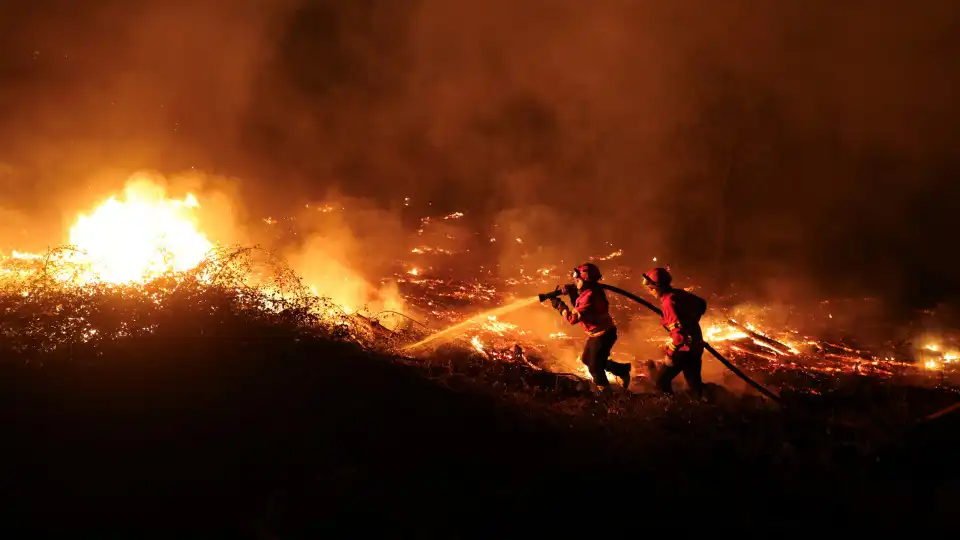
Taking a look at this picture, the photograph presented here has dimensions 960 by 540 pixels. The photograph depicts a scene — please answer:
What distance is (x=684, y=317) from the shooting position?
24.5 ft

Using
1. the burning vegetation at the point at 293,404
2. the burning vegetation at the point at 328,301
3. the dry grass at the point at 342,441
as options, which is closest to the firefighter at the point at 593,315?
the burning vegetation at the point at 293,404

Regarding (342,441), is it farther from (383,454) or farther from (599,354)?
(599,354)

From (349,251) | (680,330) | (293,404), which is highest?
(349,251)

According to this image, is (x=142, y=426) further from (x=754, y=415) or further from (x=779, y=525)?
(x=754, y=415)

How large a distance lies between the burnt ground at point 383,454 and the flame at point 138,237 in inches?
72.2

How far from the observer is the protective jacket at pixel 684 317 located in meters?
7.47

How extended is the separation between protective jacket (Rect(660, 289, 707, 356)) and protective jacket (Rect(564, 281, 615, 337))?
0.79 m

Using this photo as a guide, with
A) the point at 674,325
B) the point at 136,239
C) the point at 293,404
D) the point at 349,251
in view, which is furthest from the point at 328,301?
the point at 349,251

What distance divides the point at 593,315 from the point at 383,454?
3.99m

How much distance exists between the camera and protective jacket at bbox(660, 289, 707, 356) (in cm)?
747

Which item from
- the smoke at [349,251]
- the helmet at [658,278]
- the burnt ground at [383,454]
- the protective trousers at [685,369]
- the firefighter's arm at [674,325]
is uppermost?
the smoke at [349,251]

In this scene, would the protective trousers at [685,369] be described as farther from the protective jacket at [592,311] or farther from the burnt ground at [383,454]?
the burnt ground at [383,454]

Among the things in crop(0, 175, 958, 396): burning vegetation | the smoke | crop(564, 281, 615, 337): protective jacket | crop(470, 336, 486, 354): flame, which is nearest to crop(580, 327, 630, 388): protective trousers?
crop(564, 281, 615, 337): protective jacket

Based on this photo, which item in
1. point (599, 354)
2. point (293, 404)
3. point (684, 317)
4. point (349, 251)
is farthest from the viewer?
point (349, 251)
